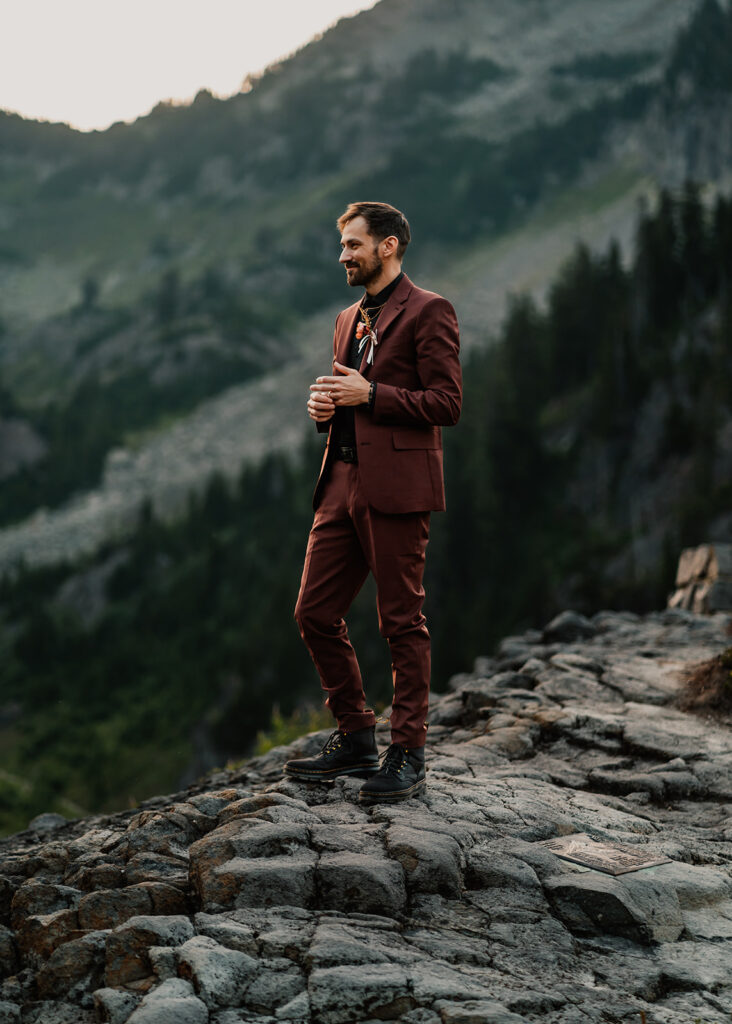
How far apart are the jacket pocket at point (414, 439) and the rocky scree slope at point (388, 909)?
2.01 m

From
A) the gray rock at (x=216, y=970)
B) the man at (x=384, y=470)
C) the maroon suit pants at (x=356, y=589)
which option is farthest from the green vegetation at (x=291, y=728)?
the gray rock at (x=216, y=970)

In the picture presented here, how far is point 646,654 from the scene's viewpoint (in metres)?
11.5

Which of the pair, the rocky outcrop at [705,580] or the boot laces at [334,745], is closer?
the boot laces at [334,745]

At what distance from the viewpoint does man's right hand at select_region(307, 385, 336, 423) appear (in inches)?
213

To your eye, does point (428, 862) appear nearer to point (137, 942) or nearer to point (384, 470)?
point (137, 942)

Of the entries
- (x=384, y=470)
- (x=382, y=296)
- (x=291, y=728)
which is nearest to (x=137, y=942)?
(x=384, y=470)

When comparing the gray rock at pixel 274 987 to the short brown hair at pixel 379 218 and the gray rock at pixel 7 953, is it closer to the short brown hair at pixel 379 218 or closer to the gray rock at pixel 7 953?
the gray rock at pixel 7 953

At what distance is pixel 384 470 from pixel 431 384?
55 cm

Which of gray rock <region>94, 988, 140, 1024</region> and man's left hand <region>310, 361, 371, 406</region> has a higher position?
man's left hand <region>310, 361, 371, 406</region>

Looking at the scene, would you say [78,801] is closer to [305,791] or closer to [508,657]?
[508,657]

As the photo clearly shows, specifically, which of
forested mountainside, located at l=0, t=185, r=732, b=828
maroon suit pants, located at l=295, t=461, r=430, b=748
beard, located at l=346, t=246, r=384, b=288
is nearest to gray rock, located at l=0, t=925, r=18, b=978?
maroon suit pants, located at l=295, t=461, r=430, b=748

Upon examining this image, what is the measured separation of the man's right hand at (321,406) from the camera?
5398mm

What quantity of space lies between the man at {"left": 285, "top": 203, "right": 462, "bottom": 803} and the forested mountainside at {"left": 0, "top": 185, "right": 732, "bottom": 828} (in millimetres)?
32890

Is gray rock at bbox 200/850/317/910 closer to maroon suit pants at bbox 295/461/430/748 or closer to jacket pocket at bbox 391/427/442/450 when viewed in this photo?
maroon suit pants at bbox 295/461/430/748
